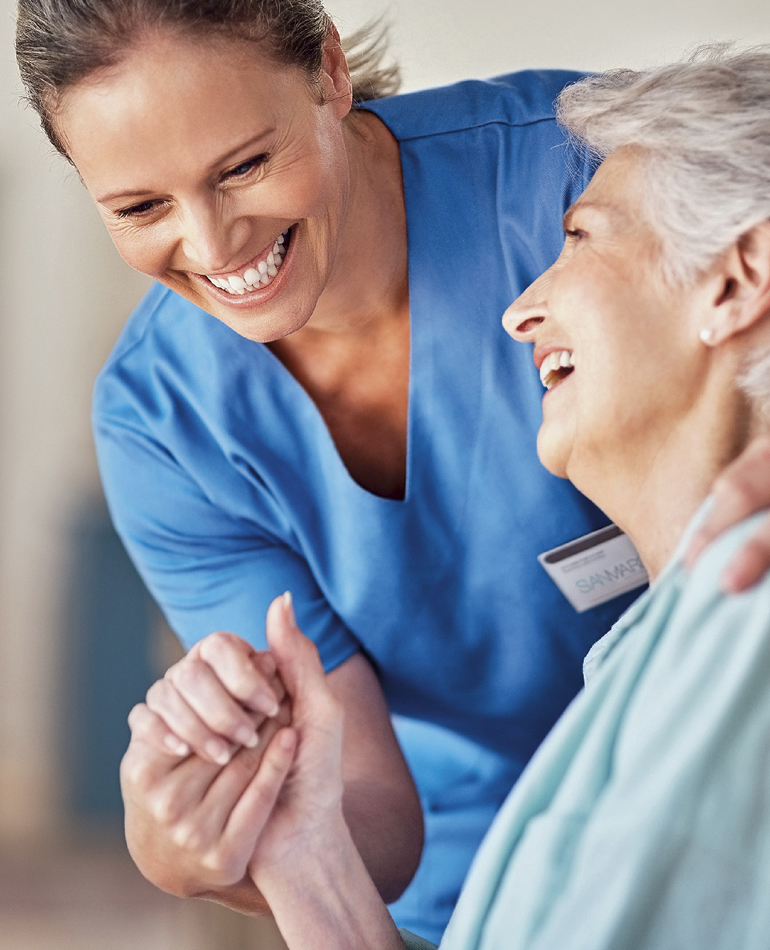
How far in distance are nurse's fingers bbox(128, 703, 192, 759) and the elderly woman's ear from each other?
0.60 metres

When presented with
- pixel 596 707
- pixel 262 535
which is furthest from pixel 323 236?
pixel 596 707

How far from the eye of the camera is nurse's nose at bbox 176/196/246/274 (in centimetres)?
88

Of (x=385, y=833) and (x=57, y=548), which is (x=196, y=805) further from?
(x=57, y=548)

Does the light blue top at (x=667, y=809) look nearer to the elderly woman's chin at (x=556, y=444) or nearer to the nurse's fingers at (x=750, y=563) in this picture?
the nurse's fingers at (x=750, y=563)

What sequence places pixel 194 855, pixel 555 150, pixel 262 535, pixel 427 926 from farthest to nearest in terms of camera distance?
pixel 427 926 → pixel 262 535 → pixel 555 150 → pixel 194 855

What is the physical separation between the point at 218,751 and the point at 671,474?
1.61 ft

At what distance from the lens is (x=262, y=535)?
1.20 metres

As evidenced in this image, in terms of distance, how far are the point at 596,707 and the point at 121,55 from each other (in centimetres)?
62

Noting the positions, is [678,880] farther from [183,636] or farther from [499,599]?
[183,636]

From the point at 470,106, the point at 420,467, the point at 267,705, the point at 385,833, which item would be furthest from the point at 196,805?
the point at 470,106

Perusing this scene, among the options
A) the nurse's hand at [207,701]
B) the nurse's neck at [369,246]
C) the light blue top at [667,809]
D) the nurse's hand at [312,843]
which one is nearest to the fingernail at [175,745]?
the nurse's hand at [207,701]

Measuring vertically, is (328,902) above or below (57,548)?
below

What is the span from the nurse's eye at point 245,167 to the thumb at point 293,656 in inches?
15.8

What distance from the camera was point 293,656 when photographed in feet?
3.33
